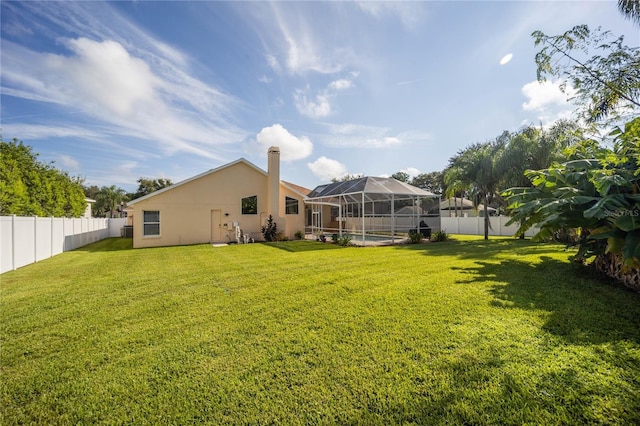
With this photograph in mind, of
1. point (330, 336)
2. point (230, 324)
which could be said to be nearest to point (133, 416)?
point (230, 324)

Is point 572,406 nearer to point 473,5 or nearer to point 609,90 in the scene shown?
point 609,90

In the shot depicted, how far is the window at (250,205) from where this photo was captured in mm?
17469

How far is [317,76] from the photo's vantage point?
12.2 m

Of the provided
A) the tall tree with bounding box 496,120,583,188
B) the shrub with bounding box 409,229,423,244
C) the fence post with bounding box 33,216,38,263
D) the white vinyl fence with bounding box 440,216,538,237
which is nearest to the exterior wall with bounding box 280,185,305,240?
the shrub with bounding box 409,229,423,244

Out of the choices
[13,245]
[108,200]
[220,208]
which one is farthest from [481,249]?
[108,200]

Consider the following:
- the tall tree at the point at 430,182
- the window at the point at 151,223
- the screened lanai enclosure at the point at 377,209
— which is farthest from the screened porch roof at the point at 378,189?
the tall tree at the point at 430,182

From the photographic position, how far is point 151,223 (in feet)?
49.0

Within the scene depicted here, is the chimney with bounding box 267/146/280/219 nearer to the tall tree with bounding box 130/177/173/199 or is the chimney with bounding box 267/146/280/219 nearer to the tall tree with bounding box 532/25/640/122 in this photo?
the tall tree with bounding box 532/25/640/122

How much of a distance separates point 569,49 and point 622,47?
129 cm

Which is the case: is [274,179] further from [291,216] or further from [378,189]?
[378,189]

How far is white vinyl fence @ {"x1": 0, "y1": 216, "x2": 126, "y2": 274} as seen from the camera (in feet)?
25.8

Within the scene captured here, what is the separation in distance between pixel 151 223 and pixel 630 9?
68.6 feet

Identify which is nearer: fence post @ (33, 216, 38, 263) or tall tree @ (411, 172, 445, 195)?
fence post @ (33, 216, 38, 263)

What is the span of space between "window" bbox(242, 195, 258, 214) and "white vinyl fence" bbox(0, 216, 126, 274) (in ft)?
29.4
